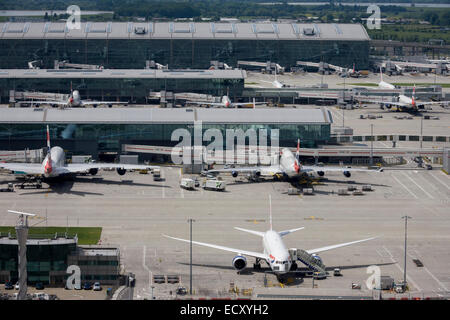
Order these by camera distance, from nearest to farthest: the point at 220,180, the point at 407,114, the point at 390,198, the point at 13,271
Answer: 1. the point at 13,271
2. the point at 390,198
3. the point at 220,180
4. the point at 407,114

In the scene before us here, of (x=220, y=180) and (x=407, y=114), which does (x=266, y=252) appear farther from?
(x=407, y=114)

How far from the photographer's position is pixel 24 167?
12644 centimetres

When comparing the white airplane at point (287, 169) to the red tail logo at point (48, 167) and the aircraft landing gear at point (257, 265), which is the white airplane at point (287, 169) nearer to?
the red tail logo at point (48, 167)

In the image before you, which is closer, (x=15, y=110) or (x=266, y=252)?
(x=266, y=252)

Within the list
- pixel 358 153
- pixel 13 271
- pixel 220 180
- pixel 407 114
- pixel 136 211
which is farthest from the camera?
pixel 407 114

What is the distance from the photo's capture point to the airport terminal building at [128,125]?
477ft

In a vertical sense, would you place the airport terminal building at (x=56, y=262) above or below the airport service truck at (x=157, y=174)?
below

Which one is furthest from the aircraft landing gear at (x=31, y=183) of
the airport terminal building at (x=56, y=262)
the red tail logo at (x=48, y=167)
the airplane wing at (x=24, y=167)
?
the airport terminal building at (x=56, y=262)

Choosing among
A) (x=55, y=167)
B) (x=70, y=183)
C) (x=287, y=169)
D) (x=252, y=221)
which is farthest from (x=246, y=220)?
(x=70, y=183)

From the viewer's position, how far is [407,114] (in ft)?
655

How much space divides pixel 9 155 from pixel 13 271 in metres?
57.2

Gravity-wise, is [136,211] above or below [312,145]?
below

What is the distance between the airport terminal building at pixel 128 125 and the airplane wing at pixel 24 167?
17.0 meters

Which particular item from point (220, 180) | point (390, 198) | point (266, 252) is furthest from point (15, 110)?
point (266, 252)
